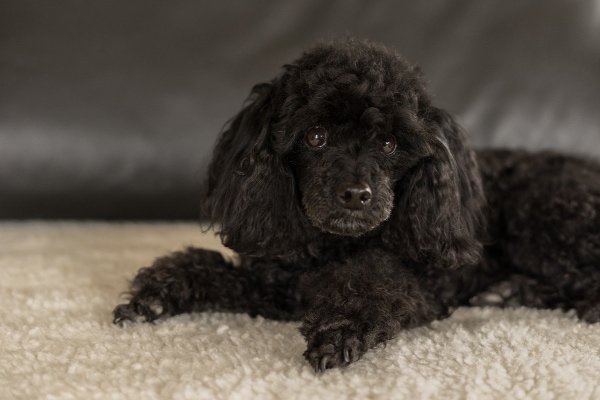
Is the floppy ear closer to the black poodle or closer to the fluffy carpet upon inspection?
the black poodle

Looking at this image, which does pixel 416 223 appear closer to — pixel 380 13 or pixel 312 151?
pixel 312 151

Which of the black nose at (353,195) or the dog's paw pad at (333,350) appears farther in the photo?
the black nose at (353,195)

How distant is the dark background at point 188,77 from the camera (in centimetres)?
313

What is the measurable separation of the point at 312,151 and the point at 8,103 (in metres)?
1.93

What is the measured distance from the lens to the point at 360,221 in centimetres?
176

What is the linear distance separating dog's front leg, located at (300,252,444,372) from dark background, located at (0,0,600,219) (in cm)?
148

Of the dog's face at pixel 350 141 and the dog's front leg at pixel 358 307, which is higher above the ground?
the dog's face at pixel 350 141

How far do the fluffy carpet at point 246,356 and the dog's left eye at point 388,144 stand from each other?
0.55 m

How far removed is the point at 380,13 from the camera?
3.39 metres

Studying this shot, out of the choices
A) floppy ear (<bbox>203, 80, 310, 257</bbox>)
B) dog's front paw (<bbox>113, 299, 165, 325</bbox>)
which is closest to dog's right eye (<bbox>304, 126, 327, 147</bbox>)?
floppy ear (<bbox>203, 80, 310, 257</bbox>)

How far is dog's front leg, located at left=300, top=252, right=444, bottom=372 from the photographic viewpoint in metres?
1.54

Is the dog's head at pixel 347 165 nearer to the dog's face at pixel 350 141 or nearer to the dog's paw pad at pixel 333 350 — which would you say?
the dog's face at pixel 350 141

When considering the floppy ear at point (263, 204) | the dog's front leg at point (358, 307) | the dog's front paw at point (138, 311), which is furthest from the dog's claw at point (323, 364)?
the dog's front paw at point (138, 311)

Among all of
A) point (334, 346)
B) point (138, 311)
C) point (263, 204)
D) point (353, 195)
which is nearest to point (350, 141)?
point (353, 195)
